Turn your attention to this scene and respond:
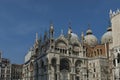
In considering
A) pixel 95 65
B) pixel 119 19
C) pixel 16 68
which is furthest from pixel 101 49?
pixel 16 68

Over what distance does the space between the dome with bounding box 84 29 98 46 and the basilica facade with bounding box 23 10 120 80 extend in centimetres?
908

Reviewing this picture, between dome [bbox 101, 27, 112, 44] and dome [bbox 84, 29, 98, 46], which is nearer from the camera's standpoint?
dome [bbox 101, 27, 112, 44]

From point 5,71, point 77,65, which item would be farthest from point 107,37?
point 5,71

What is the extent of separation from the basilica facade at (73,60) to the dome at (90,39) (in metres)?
9.08

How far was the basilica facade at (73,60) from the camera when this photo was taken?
197 ft

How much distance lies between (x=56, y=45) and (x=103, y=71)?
1225cm

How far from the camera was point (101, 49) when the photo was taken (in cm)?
7019

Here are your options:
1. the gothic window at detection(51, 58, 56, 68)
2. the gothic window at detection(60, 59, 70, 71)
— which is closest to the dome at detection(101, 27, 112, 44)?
the gothic window at detection(60, 59, 70, 71)

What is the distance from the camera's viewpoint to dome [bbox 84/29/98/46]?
256ft

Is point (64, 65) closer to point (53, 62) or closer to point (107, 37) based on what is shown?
point (53, 62)

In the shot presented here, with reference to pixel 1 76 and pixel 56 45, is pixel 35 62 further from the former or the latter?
pixel 1 76

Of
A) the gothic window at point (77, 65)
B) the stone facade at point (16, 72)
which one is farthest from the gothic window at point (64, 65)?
the stone facade at point (16, 72)

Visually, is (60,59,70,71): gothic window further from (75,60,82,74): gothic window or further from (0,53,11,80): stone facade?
(0,53,11,80): stone facade

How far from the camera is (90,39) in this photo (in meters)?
79.3
